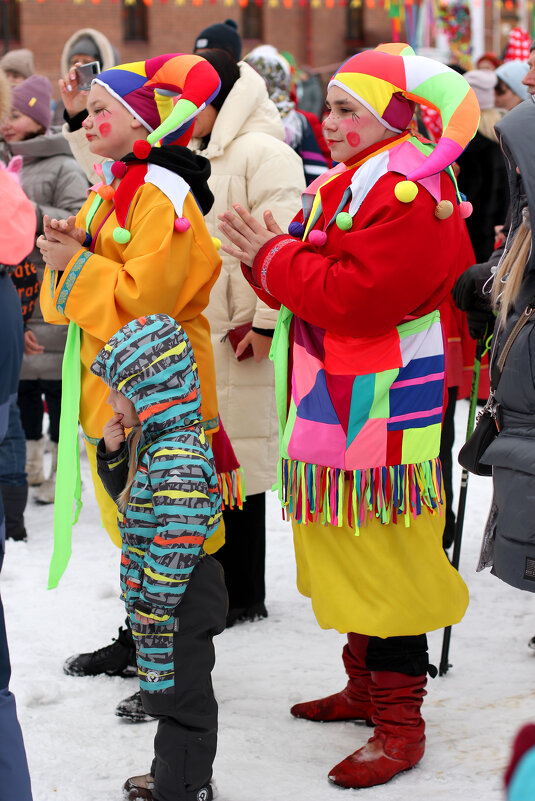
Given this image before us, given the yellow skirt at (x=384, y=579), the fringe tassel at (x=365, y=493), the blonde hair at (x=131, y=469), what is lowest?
the yellow skirt at (x=384, y=579)

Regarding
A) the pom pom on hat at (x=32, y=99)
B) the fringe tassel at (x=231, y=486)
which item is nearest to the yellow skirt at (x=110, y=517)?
the fringe tassel at (x=231, y=486)

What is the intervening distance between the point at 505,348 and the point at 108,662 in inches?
74.4

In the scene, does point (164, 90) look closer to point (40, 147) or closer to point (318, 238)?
point (318, 238)

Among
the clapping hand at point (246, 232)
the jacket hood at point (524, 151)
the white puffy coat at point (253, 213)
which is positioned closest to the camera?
the jacket hood at point (524, 151)

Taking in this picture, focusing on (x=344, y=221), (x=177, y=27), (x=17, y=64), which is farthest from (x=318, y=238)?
(x=177, y=27)

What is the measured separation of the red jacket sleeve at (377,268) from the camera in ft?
8.30

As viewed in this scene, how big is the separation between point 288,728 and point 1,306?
5.59 feet

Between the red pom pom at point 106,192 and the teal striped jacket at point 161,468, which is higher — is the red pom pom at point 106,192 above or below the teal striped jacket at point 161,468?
above

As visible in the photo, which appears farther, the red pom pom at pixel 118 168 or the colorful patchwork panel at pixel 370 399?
the red pom pom at pixel 118 168

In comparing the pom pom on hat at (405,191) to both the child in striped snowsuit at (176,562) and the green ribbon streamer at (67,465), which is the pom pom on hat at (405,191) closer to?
the child in striped snowsuit at (176,562)

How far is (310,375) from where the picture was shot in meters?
2.75

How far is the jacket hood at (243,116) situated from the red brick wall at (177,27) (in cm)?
1652

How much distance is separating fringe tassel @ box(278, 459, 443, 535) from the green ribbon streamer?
0.67 meters

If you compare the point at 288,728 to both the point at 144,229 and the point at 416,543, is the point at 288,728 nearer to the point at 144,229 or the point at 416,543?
the point at 416,543
